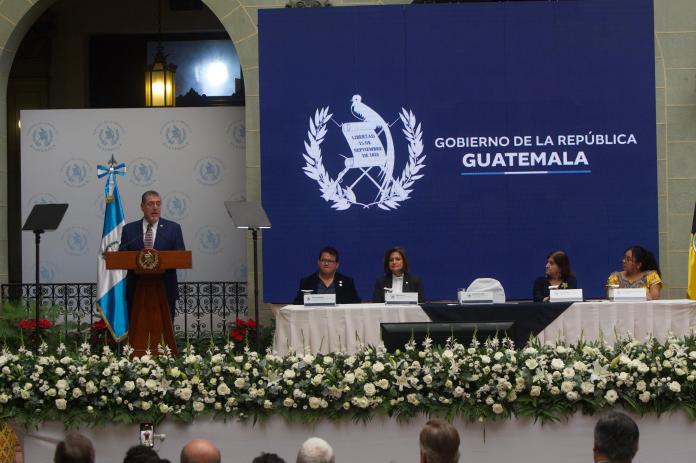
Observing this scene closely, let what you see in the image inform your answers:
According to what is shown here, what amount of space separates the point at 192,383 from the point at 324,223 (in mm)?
4903

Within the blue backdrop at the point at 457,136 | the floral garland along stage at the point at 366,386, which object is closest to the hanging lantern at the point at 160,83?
the blue backdrop at the point at 457,136

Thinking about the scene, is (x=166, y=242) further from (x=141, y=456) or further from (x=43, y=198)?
(x=141, y=456)

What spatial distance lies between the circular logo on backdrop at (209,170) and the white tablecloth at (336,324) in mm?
4629

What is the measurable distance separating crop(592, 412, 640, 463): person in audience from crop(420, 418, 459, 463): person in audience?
57 centimetres

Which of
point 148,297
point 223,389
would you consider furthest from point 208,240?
point 223,389

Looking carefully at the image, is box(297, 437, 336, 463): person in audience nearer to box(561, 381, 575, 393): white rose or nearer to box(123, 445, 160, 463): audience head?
box(123, 445, 160, 463): audience head

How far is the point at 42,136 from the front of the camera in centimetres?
1362

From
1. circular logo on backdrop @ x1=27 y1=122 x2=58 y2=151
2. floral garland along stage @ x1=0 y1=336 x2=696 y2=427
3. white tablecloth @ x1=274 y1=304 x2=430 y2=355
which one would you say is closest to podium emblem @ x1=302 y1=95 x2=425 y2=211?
white tablecloth @ x1=274 y1=304 x2=430 y2=355

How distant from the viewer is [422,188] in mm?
12039

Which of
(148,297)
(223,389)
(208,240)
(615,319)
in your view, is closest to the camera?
(223,389)

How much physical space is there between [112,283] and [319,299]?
7.66 feet

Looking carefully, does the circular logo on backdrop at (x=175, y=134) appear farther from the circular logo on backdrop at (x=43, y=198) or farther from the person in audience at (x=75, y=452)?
the person in audience at (x=75, y=452)

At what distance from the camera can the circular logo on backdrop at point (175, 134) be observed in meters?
13.6

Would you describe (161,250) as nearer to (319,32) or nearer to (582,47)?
(319,32)
